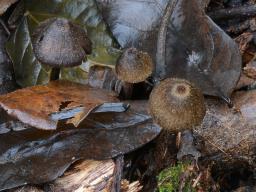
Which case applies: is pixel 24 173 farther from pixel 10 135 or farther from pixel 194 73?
pixel 194 73

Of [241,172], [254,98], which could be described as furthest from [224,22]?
[241,172]

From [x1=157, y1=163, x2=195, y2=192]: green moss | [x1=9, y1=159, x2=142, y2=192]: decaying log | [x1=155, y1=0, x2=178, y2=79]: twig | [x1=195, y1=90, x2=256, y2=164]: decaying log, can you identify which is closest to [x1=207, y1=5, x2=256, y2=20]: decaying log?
[x1=155, y1=0, x2=178, y2=79]: twig

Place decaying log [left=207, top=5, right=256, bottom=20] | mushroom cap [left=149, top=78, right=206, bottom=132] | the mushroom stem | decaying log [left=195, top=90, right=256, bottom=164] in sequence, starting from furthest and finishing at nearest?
decaying log [left=207, top=5, right=256, bottom=20] → the mushroom stem → decaying log [left=195, top=90, right=256, bottom=164] → mushroom cap [left=149, top=78, right=206, bottom=132]

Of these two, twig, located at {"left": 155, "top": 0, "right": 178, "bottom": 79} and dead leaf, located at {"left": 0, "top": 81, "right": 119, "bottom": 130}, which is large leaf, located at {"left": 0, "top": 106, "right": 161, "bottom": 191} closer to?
dead leaf, located at {"left": 0, "top": 81, "right": 119, "bottom": 130}

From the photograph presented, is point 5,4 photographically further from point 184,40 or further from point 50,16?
point 184,40

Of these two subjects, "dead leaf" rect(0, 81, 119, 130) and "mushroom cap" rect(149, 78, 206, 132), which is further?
"dead leaf" rect(0, 81, 119, 130)

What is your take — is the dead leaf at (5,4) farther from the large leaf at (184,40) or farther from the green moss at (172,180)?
the green moss at (172,180)
